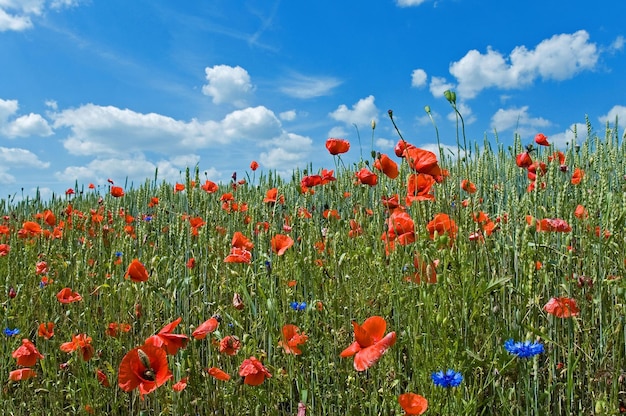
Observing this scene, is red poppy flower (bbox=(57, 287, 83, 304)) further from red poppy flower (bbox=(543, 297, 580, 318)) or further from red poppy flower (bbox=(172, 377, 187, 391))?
red poppy flower (bbox=(543, 297, 580, 318))

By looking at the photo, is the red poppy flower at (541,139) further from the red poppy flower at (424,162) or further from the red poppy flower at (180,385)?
the red poppy flower at (180,385)

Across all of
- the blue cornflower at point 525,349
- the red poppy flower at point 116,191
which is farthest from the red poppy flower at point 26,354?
the red poppy flower at point 116,191

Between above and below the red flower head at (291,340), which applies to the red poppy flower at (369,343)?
above

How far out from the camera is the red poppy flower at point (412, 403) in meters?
1.20

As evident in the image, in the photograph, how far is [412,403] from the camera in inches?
48.1

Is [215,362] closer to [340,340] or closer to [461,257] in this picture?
[340,340]

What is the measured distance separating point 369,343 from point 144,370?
567mm

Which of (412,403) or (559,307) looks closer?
(412,403)

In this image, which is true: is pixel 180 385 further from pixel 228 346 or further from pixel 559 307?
pixel 559 307

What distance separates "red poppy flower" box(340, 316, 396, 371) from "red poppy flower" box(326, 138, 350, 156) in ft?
3.99

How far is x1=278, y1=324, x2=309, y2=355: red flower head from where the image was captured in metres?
1.54

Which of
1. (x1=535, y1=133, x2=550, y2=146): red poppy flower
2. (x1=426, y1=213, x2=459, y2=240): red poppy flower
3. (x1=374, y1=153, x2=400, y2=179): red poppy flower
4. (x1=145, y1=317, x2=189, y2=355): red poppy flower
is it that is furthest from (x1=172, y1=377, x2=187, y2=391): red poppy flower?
(x1=535, y1=133, x2=550, y2=146): red poppy flower

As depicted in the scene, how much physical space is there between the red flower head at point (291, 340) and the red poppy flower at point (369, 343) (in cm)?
25

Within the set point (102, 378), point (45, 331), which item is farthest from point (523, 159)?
point (45, 331)
